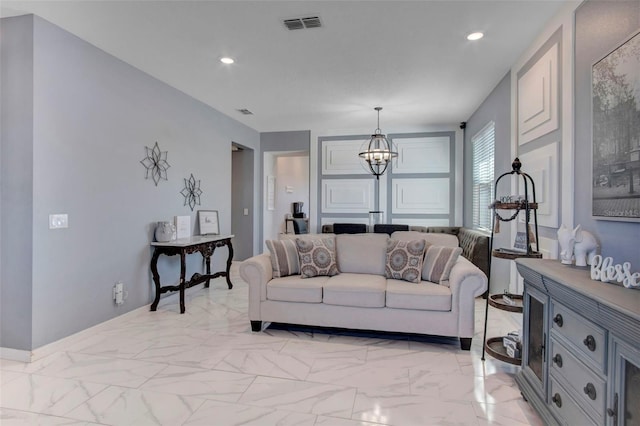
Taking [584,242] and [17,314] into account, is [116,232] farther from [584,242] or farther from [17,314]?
[584,242]

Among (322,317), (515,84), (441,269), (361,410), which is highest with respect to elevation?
(515,84)

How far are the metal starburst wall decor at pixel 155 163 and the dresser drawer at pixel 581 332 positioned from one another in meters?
3.92

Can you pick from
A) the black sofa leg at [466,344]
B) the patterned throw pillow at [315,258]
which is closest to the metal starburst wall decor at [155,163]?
the patterned throw pillow at [315,258]

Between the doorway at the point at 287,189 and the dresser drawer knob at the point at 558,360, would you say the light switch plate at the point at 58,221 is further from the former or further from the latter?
the doorway at the point at 287,189

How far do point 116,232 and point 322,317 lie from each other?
2248 millimetres

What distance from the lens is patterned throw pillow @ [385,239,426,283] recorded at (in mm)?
3151

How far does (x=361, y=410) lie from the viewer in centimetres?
197

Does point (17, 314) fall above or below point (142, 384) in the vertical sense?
above

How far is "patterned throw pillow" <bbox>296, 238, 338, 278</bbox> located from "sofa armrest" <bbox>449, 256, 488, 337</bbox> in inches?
46.5

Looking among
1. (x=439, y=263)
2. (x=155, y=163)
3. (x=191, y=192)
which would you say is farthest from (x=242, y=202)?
(x=439, y=263)

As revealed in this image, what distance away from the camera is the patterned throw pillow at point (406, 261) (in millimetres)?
3151

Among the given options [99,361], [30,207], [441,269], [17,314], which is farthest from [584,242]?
[17,314]

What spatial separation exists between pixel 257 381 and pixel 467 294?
71.4 inches

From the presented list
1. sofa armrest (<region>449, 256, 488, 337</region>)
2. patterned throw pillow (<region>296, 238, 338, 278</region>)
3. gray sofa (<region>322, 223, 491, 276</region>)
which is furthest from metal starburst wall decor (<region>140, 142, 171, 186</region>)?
gray sofa (<region>322, 223, 491, 276</region>)
